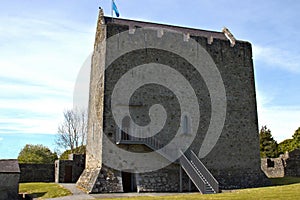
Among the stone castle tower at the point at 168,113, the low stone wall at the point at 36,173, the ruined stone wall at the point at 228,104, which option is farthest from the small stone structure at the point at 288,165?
the low stone wall at the point at 36,173

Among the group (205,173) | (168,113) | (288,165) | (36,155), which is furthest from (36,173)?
(288,165)

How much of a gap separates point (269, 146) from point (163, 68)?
23.9m

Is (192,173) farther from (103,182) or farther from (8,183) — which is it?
(8,183)

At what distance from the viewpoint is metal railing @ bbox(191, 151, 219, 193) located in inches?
695

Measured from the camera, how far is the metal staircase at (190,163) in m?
17.8

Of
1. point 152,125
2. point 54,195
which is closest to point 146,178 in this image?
point 152,125

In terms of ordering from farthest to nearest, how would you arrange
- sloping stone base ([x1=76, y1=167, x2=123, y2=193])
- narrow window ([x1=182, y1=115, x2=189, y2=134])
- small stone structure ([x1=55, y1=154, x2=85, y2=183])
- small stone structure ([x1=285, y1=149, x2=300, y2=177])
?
1. small stone structure ([x1=285, y1=149, x2=300, y2=177])
2. small stone structure ([x1=55, y1=154, x2=85, y2=183])
3. narrow window ([x1=182, y1=115, x2=189, y2=134])
4. sloping stone base ([x1=76, y1=167, x2=123, y2=193])

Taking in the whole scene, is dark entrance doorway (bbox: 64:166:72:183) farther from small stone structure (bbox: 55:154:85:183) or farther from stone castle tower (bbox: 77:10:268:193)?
stone castle tower (bbox: 77:10:268:193)

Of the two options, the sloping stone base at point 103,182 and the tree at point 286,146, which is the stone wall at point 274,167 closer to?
the sloping stone base at point 103,182

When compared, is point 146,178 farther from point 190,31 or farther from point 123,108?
point 190,31

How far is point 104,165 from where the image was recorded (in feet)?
63.6

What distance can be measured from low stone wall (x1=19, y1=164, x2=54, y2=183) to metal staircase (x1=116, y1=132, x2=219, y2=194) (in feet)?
35.2

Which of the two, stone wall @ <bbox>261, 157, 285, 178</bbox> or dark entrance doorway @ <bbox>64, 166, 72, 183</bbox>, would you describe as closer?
dark entrance doorway @ <bbox>64, 166, 72, 183</bbox>

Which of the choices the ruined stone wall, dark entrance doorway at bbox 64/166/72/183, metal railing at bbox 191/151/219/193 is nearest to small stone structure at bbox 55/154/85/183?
dark entrance doorway at bbox 64/166/72/183
